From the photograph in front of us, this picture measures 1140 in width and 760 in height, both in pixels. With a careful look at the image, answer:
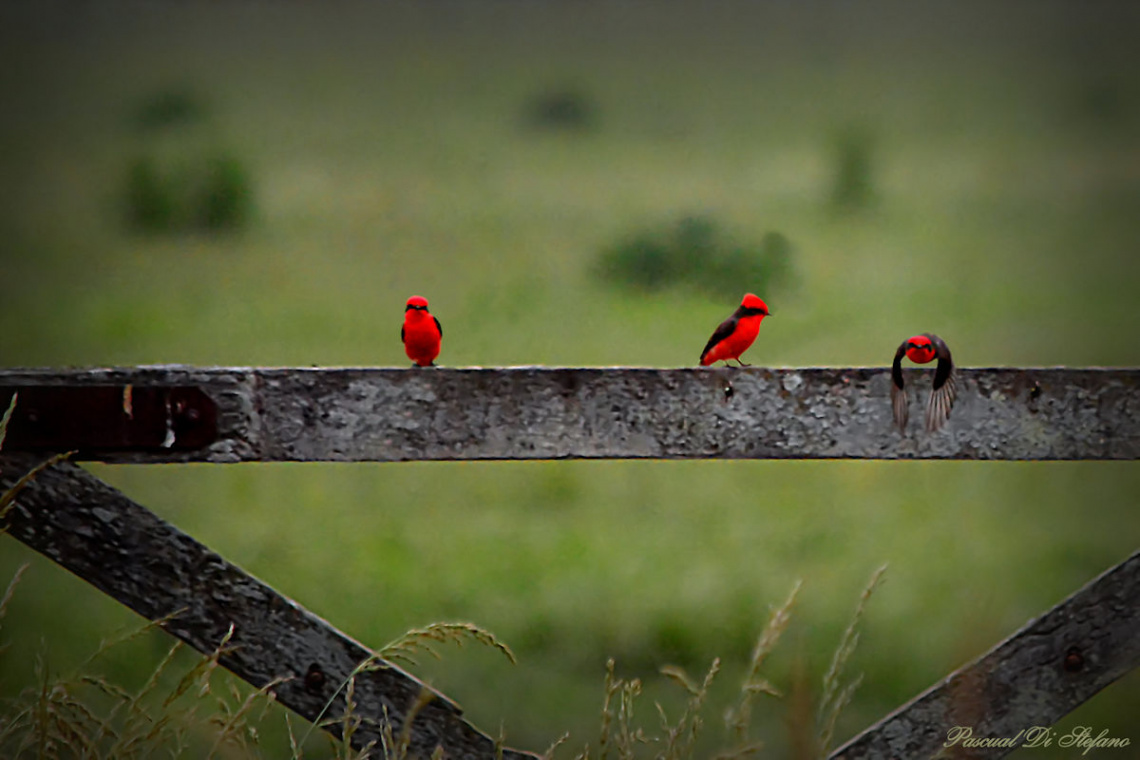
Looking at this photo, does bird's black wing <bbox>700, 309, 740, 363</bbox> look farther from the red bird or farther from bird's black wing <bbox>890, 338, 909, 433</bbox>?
bird's black wing <bbox>890, 338, 909, 433</bbox>

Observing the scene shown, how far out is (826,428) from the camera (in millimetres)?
1547

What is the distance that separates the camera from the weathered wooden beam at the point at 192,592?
154cm

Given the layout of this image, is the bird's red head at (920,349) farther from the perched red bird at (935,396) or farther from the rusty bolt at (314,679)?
the rusty bolt at (314,679)

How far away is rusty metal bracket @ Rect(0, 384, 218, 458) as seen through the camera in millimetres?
1510

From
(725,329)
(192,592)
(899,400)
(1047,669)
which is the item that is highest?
(725,329)

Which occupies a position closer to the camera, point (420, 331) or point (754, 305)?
point (754, 305)

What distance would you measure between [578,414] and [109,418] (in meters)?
0.77

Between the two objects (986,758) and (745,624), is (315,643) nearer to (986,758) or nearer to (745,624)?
(986,758)

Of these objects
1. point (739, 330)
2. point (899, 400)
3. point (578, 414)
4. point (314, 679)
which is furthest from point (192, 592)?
point (739, 330)

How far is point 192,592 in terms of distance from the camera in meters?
1.56

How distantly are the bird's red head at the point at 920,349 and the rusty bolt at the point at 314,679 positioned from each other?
112 centimetres

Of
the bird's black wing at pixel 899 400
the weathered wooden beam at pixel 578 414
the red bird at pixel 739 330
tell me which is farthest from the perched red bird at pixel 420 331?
the bird's black wing at pixel 899 400

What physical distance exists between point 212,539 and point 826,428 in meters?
2.03

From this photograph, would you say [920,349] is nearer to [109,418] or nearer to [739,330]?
[739,330]
